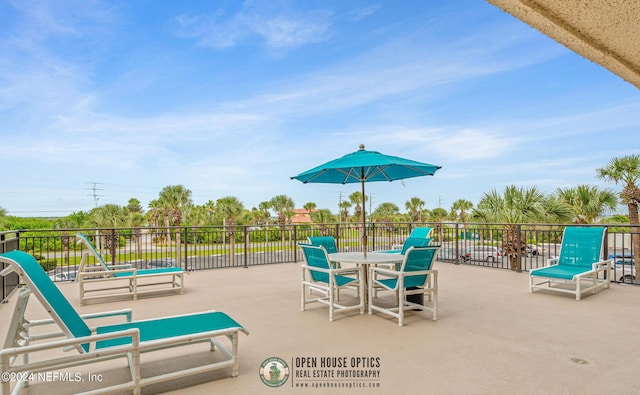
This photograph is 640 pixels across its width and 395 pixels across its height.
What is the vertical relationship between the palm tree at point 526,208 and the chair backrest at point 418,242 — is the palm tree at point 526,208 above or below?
above

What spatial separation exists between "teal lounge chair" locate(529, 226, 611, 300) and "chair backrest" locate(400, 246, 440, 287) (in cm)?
205

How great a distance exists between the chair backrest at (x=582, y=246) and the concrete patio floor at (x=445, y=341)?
22.8 inches

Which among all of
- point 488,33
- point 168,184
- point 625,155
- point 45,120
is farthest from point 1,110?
point 625,155

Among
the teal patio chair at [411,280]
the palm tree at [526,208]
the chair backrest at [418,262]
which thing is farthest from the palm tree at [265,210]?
the chair backrest at [418,262]

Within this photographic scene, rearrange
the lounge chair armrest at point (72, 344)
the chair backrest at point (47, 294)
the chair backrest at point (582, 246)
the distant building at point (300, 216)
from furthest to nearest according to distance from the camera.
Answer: the distant building at point (300, 216)
the chair backrest at point (582, 246)
the chair backrest at point (47, 294)
the lounge chair armrest at point (72, 344)

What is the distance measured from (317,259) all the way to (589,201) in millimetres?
15357

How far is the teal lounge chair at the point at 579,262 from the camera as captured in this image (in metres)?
5.45

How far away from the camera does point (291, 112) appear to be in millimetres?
24969

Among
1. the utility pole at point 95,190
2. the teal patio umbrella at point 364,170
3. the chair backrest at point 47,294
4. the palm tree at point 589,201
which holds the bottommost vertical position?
the chair backrest at point 47,294

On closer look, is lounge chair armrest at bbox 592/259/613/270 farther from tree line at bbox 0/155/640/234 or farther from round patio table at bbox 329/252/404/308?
tree line at bbox 0/155/640/234

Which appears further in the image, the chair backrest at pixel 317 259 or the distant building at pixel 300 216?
the distant building at pixel 300 216

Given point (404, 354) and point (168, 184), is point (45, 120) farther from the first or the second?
point (404, 354)

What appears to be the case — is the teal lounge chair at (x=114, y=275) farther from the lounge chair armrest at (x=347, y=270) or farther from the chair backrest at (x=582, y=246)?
the chair backrest at (x=582, y=246)

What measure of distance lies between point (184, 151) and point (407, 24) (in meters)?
32.1
